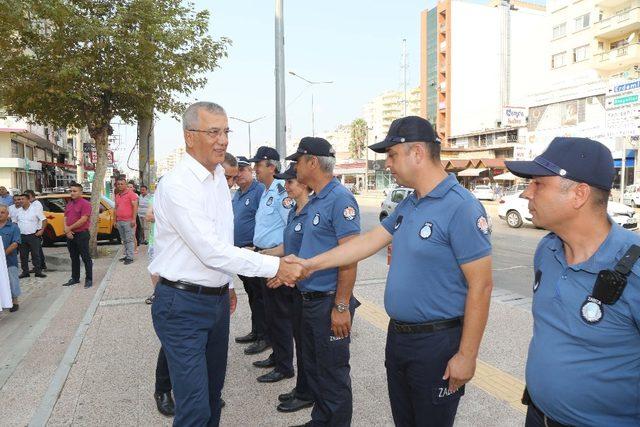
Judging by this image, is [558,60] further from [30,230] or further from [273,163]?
[273,163]

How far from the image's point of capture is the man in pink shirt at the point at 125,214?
10.8 m

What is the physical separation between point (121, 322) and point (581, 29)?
131 ft

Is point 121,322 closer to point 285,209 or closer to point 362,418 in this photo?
point 285,209

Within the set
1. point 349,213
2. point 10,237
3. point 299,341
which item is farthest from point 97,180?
point 349,213

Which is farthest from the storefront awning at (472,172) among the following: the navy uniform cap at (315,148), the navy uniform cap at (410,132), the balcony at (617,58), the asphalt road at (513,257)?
the navy uniform cap at (410,132)

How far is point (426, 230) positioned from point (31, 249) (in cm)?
1013

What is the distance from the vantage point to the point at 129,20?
37.0ft

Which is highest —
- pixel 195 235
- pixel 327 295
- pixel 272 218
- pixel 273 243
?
pixel 195 235

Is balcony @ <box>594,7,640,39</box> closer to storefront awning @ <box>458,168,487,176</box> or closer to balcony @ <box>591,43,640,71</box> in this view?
balcony @ <box>591,43,640,71</box>

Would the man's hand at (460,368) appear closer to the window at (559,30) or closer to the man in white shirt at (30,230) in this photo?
the man in white shirt at (30,230)

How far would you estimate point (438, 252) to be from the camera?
214 cm

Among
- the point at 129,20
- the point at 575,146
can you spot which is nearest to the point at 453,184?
the point at 575,146

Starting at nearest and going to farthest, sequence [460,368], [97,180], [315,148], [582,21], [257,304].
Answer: [460,368]
[315,148]
[257,304]
[97,180]
[582,21]

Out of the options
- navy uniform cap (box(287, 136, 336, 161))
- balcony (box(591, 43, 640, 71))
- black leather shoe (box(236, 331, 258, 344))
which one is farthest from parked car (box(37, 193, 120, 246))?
balcony (box(591, 43, 640, 71))
